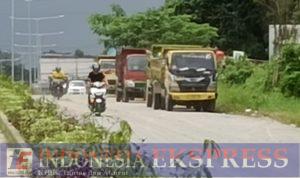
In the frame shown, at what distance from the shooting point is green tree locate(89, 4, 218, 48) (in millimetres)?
52625

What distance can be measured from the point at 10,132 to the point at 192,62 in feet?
44.5

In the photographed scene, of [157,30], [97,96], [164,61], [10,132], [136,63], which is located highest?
[157,30]

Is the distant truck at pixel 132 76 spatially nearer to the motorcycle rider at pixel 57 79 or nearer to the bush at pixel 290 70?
the motorcycle rider at pixel 57 79

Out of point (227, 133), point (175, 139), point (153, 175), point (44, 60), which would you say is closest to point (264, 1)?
point (227, 133)

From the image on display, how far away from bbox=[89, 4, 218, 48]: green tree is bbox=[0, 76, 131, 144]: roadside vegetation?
33227 millimetres

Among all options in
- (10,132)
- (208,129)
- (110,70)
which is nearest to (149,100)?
(208,129)

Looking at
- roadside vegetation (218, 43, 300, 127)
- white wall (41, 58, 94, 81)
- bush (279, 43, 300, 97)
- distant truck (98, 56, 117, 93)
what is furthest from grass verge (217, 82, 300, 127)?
white wall (41, 58, 94, 81)

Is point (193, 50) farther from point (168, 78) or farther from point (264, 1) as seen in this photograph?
point (264, 1)

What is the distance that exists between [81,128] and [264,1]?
22.6m

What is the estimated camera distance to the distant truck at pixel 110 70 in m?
45.8

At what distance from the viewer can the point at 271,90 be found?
98.8 ft

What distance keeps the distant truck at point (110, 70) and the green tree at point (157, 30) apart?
307 cm

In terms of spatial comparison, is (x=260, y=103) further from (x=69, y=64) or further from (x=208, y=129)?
(x=69, y=64)

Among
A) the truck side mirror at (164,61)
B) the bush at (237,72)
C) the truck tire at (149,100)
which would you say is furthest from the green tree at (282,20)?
the truck tire at (149,100)
